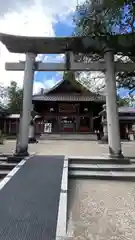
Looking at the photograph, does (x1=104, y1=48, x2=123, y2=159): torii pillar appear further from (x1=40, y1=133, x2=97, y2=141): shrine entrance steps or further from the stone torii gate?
(x1=40, y1=133, x2=97, y2=141): shrine entrance steps

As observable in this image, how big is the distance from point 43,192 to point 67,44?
15.2 ft

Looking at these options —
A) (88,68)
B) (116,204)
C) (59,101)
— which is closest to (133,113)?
(59,101)

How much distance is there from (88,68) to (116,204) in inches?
173

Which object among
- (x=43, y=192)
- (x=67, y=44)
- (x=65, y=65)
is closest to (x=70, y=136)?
(x=65, y=65)

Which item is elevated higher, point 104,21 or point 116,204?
point 104,21

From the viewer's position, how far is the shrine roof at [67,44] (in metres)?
5.61

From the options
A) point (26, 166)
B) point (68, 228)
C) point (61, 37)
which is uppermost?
point (61, 37)

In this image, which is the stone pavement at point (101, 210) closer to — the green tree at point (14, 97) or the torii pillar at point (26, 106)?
the torii pillar at point (26, 106)

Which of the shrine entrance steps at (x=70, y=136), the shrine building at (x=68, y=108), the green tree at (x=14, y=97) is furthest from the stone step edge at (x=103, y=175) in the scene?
the green tree at (x=14, y=97)

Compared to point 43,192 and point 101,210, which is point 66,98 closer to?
point 43,192

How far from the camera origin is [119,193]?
3557 millimetres

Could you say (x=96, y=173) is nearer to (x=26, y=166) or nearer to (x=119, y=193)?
(x=119, y=193)

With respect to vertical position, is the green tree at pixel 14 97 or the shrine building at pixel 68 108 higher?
the green tree at pixel 14 97

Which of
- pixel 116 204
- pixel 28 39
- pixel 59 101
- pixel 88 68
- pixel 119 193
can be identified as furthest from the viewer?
pixel 59 101
